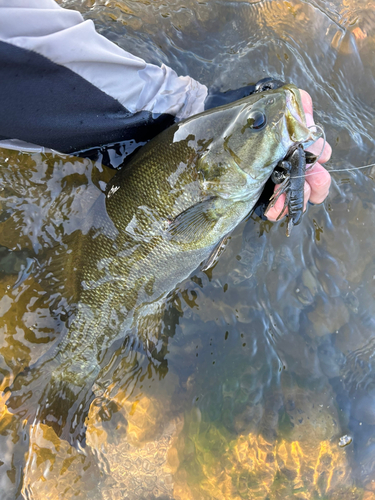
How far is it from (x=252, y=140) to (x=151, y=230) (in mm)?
1046

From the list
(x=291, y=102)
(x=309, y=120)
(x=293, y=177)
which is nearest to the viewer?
(x=291, y=102)

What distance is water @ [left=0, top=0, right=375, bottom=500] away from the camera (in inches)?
135

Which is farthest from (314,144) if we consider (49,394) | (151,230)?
(49,394)

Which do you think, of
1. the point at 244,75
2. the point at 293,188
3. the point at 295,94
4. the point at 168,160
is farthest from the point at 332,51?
the point at 168,160

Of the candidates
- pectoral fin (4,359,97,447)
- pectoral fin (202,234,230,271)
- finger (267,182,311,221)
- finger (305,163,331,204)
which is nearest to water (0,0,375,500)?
pectoral fin (202,234,230,271)

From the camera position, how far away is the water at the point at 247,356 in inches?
135

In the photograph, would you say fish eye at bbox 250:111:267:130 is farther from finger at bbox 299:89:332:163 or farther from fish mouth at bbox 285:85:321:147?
finger at bbox 299:89:332:163

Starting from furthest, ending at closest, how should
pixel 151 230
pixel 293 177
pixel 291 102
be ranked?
pixel 151 230 → pixel 293 177 → pixel 291 102

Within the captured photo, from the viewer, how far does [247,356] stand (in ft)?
11.4

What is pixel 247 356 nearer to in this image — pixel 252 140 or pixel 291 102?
pixel 252 140

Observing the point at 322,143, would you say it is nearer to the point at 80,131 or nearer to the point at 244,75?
the point at 244,75

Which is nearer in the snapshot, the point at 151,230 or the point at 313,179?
the point at 151,230

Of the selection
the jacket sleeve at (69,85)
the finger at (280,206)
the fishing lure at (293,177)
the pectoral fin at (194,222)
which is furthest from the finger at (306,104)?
the pectoral fin at (194,222)

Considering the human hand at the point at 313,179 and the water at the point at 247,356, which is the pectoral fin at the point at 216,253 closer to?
the water at the point at 247,356
